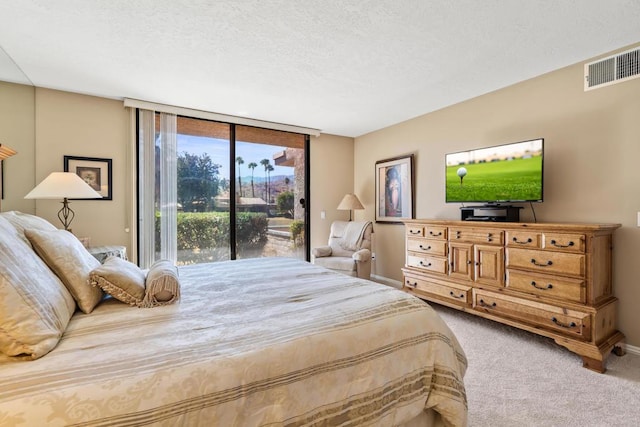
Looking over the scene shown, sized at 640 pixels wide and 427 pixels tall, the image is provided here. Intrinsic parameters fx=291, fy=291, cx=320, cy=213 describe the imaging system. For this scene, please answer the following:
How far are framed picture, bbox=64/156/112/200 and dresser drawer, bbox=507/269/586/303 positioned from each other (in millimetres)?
4473

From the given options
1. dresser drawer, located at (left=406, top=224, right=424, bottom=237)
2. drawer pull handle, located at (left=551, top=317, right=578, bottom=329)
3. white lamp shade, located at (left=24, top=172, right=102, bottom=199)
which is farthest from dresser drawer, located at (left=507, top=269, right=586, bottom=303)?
white lamp shade, located at (left=24, top=172, right=102, bottom=199)

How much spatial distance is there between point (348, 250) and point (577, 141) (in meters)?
2.95

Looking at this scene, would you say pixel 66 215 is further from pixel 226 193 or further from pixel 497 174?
pixel 497 174

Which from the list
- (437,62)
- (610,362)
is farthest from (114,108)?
(610,362)

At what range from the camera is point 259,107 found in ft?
12.5

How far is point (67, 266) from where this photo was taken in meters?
1.38

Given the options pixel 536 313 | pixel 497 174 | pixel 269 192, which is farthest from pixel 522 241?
pixel 269 192

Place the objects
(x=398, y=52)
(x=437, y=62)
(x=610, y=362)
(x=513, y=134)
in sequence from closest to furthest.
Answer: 1. (x=610, y=362)
2. (x=398, y=52)
3. (x=437, y=62)
4. (x=513, y=134)

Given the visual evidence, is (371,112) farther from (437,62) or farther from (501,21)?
(501,21)

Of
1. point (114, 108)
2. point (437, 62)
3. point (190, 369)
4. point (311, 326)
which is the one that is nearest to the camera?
point (190, 369)

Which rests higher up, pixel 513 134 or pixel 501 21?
pixel 501 21

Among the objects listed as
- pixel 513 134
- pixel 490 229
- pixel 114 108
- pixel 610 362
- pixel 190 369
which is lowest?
pixel 610 362

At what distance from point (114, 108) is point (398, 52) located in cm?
335

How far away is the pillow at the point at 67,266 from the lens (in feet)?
4.46
